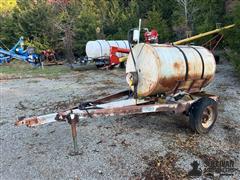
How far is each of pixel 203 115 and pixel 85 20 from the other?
1467cm

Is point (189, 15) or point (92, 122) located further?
point (189, 15)

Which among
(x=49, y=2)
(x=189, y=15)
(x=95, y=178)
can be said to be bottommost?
(x=95, y=178)

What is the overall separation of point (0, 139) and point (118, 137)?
2.09 meters

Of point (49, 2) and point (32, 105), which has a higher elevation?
point (49, 2)

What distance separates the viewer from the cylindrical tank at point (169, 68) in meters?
4.93

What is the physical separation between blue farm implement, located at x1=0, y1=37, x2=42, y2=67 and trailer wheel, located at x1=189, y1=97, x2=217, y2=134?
40.2 ft

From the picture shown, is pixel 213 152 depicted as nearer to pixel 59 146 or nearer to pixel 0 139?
pixel 59 146

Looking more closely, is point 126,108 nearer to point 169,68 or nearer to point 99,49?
point 169,68

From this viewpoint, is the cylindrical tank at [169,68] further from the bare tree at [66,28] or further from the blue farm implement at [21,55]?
the bare tree at [66,28]

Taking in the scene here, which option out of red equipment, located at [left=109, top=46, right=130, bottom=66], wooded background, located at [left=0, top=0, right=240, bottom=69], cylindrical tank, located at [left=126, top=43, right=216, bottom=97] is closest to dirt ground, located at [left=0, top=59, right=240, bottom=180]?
cylindrical tank, located at [left=126, top=43, right=216, bottom=97]

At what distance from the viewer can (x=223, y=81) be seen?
31.4 ft

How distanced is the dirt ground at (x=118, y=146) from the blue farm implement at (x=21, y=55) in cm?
914

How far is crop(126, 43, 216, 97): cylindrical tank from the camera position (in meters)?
4.93

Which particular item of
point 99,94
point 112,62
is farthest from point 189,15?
point 99,94
